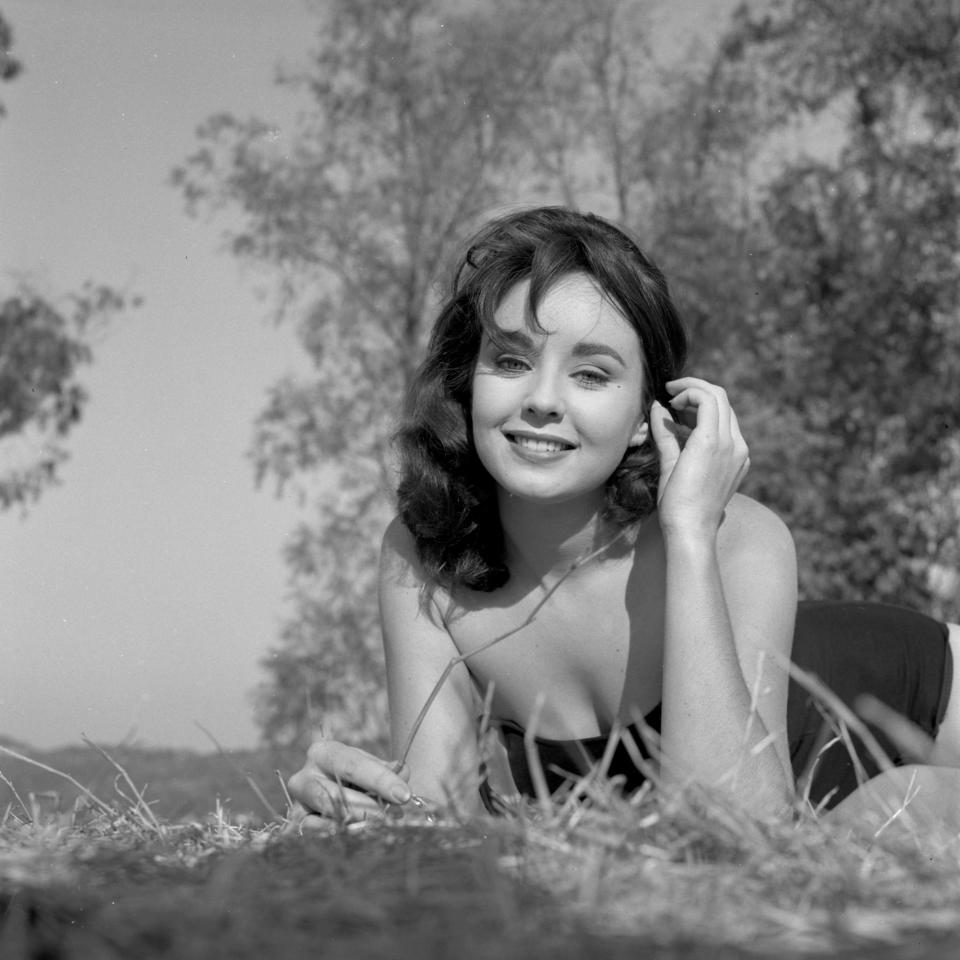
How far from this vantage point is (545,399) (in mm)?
2576

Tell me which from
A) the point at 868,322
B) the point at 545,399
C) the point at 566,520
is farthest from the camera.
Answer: the point at 868,322

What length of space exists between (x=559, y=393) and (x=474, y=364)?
1.39 feet

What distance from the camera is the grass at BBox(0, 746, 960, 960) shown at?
826mm

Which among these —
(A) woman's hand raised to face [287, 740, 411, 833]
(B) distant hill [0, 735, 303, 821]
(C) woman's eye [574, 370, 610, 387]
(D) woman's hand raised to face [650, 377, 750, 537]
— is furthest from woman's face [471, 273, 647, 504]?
(B) distant hill [0, 735, 303, 821]

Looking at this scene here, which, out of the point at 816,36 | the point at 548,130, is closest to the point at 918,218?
the point at 816,36

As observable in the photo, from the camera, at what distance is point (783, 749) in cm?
236

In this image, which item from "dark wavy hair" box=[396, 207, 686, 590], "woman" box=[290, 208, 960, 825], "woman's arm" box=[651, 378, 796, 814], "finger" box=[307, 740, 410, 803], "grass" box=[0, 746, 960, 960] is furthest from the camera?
"dark wavy hair" box=[396, 207, 686, 590]

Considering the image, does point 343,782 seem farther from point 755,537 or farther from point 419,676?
point 755,537

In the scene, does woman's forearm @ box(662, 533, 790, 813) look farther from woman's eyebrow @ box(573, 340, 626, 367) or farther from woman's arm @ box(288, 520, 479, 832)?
woman's eyebrow @ box(573, 340, 626, 367)

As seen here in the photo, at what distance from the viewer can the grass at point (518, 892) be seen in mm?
826

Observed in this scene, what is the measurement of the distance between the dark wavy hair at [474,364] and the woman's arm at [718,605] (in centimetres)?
19

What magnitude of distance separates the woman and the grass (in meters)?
1.10

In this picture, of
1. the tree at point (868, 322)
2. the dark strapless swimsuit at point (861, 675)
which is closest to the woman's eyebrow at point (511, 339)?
the dark strapless swimsuit at point (861, 675)

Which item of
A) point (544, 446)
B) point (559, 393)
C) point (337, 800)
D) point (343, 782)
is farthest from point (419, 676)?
point (337, 800)
